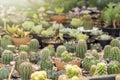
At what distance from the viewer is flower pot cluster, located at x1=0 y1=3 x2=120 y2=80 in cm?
505

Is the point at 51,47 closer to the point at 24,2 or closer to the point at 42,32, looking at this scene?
the point at 42,32

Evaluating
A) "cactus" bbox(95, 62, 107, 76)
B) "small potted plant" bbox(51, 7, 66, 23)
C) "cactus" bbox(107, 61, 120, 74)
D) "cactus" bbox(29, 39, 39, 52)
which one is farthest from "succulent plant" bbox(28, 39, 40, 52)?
"small potted plant" bbox(51, 7, 66, 23)

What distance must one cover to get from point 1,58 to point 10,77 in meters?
1.00

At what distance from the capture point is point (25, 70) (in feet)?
16.5

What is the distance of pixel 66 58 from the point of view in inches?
228

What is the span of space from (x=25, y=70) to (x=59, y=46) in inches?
54.6

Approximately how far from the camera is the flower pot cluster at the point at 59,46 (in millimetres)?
5055

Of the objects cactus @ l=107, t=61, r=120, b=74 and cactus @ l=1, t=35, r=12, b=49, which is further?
cactus @ l=1, t=35, r=12, b=49

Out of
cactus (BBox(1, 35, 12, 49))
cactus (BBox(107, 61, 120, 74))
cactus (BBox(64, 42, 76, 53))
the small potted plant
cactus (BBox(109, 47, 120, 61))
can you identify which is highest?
the small potted plant

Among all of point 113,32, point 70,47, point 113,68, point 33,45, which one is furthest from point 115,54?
point 113,32

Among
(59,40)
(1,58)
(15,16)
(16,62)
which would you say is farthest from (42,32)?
(16,62)

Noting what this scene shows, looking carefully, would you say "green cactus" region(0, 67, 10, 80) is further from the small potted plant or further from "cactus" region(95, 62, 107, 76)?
the small potted plant

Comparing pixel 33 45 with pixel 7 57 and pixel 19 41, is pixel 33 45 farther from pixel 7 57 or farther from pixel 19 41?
pixel 7 57

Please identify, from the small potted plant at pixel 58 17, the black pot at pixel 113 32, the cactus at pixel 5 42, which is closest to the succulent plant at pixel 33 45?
the cactus at pixel 5 42
